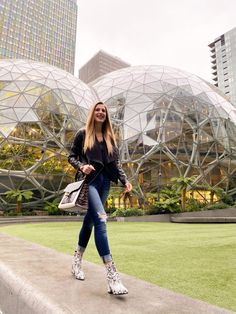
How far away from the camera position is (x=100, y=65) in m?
175

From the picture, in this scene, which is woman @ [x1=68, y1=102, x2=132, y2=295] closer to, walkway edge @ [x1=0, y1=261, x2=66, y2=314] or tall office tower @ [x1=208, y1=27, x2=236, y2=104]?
walkway edge @ [x1=0, y1=261, x2=66, y2=314]

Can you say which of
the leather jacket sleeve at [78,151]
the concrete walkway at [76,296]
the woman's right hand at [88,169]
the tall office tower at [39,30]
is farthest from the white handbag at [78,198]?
the tall office tower at [39,30]

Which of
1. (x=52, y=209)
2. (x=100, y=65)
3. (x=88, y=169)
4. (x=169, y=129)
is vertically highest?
(x=100, y=65)

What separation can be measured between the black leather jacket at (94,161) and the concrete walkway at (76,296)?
3.47ft

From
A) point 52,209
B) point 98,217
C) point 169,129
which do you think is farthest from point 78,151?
point 169,129

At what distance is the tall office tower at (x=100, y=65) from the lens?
17525cm

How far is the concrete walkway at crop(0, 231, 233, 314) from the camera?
6.30 feet

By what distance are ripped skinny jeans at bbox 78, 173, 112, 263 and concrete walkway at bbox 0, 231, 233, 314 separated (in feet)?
1.12

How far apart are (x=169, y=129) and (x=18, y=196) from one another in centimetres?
1737

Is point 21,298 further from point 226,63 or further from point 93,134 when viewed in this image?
point 226,63

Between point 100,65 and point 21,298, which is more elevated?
point 100,65

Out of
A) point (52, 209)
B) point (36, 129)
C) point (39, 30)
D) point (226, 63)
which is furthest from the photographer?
point (39, 30)

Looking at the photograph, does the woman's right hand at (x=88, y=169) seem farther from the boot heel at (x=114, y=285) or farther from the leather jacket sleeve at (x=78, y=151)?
the boot heel at (x=114, y=285)

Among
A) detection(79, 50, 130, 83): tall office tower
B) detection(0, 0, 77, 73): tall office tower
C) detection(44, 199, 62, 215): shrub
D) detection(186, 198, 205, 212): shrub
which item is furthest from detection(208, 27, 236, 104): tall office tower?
detection(44, 199, 62, 215): shrub
